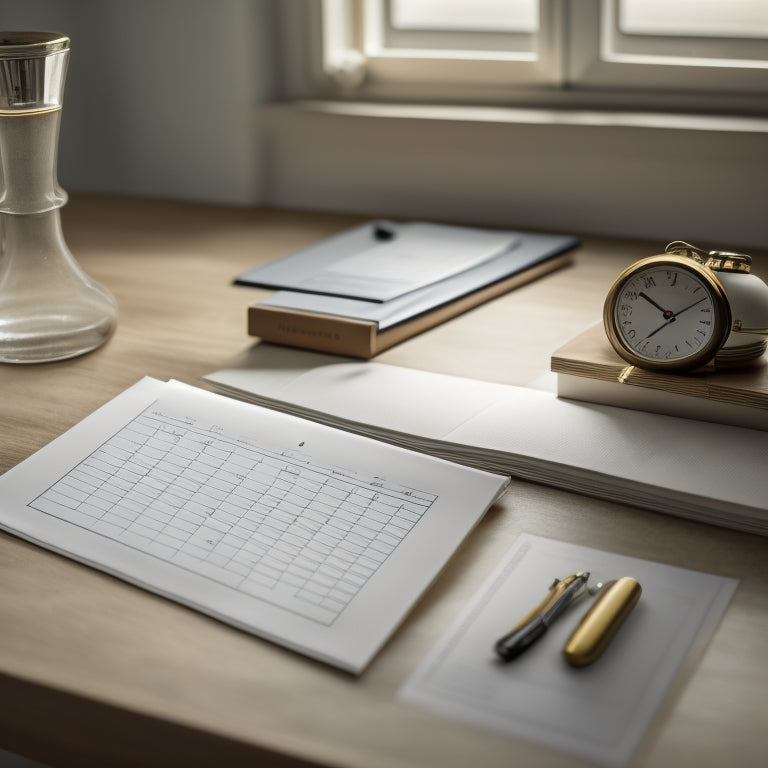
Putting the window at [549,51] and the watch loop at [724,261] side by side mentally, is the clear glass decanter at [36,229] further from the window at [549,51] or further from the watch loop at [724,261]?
the window at [549,51]

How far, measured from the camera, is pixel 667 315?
88 centimetres

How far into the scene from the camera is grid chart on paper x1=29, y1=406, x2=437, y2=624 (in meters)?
0.70

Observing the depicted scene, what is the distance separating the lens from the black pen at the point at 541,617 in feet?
2.05

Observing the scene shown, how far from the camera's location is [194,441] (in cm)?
87

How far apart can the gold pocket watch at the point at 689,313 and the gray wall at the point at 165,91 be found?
1014 millimetres

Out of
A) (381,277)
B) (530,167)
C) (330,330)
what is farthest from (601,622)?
(530,167)

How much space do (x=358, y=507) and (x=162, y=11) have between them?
1.25 meters

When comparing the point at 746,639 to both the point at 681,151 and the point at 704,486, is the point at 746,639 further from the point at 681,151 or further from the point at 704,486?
the point at 681,151

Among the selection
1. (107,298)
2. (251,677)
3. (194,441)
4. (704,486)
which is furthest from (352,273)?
(251,677)

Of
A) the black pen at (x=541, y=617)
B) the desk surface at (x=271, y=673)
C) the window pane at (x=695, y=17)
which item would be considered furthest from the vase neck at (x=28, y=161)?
the window pane at (x=695, y=17)

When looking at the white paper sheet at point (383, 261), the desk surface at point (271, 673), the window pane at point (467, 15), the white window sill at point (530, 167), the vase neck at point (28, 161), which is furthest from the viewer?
the window pane at point (467, 15)

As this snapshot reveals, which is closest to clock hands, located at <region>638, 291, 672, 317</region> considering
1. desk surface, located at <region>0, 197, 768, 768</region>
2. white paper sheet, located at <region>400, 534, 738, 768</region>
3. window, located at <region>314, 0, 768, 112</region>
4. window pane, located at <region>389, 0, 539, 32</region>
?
desk surface, located at <region>0, 197, 768, 768</region>

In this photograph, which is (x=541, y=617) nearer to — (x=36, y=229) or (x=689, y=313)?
(x=689, y=313)

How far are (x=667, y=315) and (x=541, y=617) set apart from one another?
34 cm
